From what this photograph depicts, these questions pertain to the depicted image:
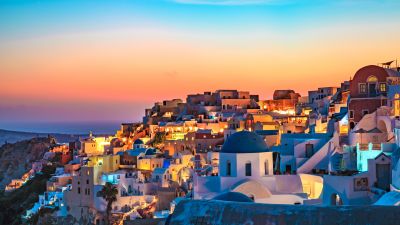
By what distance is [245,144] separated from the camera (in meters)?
26.8

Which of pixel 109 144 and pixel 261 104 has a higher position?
pixel 261 104

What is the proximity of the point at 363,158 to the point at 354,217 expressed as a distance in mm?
13819

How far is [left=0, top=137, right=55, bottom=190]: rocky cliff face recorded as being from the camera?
70312mm

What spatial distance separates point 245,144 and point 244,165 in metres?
1.05

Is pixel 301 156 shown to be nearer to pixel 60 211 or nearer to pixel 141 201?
pixel 141 201

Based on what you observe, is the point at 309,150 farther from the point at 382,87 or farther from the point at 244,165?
the point at 244,165

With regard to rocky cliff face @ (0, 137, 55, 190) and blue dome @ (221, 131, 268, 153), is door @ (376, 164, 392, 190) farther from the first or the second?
rocky cliff face @ (0, 137, 55, 190)

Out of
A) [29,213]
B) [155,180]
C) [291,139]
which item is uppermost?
[291,139]

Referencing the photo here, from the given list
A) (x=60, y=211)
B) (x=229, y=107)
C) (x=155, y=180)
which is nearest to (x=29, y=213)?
(x=60, y=211)

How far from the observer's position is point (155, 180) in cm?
3800

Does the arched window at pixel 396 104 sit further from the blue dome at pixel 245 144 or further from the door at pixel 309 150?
the blue dome at pixel 245 144

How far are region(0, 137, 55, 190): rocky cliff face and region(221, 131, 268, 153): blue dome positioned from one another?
45.6m

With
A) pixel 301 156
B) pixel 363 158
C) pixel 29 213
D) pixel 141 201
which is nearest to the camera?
pixel 363 158

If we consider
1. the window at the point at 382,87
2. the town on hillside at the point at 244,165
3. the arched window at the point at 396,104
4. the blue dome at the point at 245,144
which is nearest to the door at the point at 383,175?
the town on hillside at the point at 244,165
